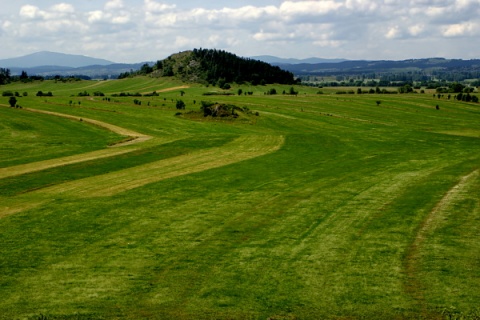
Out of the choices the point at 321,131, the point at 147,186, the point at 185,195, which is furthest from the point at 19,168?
the point at 321,131

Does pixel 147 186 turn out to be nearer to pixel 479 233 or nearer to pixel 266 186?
pixel 266 186

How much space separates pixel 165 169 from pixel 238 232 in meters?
18.5

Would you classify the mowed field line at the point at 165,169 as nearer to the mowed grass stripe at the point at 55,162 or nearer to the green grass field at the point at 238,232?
the green grass field at the point at 238,232

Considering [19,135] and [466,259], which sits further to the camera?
[19,135]

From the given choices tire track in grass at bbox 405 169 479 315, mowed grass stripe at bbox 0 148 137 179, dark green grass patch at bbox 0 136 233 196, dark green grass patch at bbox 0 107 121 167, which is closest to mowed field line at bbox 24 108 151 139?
dark green grass patch at bbox 0 107 121 167

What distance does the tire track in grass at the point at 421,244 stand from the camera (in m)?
16.3

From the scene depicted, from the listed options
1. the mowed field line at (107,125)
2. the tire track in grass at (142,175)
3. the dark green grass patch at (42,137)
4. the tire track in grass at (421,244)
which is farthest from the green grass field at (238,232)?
the mowed field line at (107,125)

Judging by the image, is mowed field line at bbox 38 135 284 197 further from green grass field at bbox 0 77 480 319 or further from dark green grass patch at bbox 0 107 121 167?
dark green grass patch at bbox 0 107 121 167

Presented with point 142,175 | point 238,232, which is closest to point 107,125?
point 142,175

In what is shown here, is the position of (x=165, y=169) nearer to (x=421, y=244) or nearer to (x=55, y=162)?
(x=55, y=162)

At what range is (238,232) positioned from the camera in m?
23.1

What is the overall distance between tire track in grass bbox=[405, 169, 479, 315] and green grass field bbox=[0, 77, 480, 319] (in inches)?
3.7

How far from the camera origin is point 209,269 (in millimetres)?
18547

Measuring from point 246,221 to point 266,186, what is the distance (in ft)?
27.9
